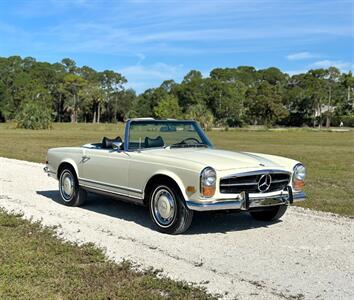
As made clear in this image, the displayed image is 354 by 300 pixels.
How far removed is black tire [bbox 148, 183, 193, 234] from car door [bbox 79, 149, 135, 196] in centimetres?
60

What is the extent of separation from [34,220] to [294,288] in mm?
4366

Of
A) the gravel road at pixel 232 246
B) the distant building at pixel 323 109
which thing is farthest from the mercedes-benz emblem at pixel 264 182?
the distant building at pixel 323 109

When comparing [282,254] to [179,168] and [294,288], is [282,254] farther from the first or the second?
[179,168]


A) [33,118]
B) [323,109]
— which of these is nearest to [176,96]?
[323,109]

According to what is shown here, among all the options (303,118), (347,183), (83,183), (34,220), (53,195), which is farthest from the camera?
(303,118)

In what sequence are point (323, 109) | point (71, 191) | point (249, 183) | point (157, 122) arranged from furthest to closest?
point (323, 109)
point (71, 191)
point (157, 122)
point (249, 183)

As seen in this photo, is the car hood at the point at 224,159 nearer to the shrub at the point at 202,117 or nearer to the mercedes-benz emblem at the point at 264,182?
the mercedes-benz emblem at the point at 264,182

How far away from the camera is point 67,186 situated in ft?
29.1

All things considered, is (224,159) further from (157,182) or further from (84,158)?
(84,158)

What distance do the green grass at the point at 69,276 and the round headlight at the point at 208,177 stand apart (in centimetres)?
150

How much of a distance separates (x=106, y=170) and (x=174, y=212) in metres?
1.66

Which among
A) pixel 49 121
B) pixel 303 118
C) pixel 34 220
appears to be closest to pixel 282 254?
pixel 34 220

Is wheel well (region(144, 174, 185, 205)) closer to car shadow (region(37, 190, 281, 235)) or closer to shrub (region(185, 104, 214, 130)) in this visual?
car shadow (region(37, 190, 281, 235))

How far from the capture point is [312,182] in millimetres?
13094
